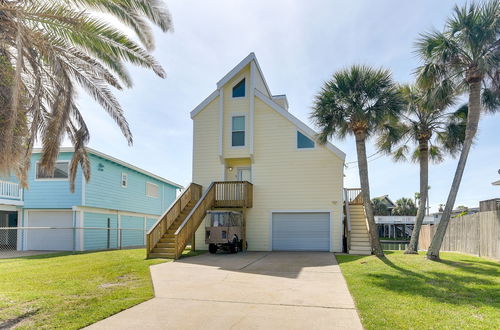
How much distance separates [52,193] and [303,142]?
1358 cm

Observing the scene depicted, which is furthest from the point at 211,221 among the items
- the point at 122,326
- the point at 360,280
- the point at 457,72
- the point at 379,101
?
the point at 457,72

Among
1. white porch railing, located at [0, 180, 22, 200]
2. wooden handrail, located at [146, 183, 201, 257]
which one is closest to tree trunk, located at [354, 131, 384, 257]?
wooden handrail, located at [146, 183, 201, 257]

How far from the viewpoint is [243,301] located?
621cm

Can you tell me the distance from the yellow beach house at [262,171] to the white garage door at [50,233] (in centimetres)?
731

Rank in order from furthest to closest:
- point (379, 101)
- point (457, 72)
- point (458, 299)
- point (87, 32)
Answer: point (379, 101) < point (457, 72) < point (87, 32) < point (458, 299)

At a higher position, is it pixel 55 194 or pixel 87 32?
pixel 87 32

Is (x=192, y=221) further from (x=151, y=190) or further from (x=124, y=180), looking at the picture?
(x=151, y=190)

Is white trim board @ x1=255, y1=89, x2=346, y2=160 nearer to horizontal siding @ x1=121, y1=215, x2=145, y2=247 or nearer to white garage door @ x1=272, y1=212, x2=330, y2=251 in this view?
white garage door @ x1=272, y1=212, x2=330, y2=251

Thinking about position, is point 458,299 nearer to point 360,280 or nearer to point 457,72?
point 360,280

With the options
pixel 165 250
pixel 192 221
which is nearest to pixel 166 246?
pixel 165 250

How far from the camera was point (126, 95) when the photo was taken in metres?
9.88

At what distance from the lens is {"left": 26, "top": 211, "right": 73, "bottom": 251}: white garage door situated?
1808cm

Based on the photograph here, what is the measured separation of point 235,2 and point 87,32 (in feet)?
14.1

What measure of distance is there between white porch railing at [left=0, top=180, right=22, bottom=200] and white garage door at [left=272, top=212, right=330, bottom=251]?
13783 millimetres
